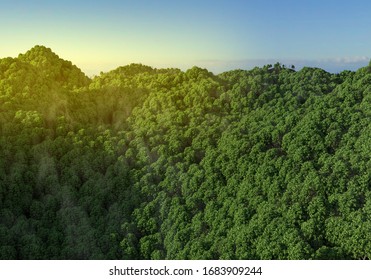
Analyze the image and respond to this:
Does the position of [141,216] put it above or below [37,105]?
below
